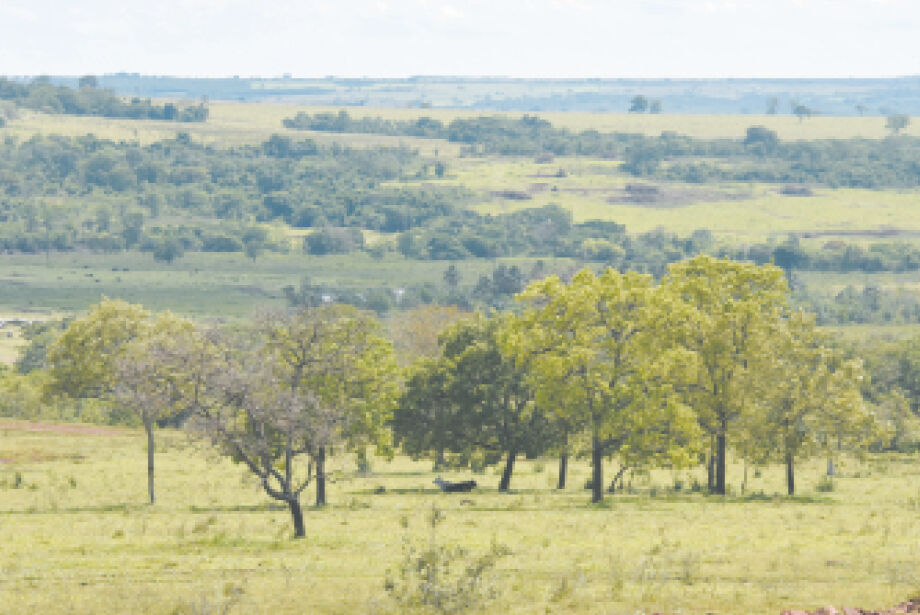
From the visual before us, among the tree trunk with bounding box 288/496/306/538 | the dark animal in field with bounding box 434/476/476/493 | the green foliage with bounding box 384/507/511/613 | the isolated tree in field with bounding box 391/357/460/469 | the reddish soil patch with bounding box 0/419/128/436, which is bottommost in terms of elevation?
the reddish soil patch with bounding box 0/419/128/436

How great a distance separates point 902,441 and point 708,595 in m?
61.4

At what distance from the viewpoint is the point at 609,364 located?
1921 inches

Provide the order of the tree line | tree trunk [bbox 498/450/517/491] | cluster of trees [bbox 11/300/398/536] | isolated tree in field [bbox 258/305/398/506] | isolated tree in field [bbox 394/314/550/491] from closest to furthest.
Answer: cluster of trees [bbox 11/300/398/536]
isolated tree in field [bbox 258/305/398/506]
the tree line
tree trunk [bbox 498/450/517/491]
isolated tree in field [bbox 394/314/550/491]

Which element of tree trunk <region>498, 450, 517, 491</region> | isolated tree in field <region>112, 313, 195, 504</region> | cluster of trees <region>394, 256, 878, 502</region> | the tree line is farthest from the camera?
tree trunk <region>498, 450, 517, 491</region>

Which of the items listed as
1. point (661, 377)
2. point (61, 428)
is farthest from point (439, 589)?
point (61, 428)

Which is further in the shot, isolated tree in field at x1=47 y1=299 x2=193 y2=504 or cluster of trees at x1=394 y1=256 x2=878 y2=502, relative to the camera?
isolated tree in field at x1=47 y1=299 x2=193 y2=504

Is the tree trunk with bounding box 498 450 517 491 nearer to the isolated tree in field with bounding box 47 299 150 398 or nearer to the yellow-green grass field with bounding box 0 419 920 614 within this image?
the yellow-green grass field with bounding box 0 419 920 614

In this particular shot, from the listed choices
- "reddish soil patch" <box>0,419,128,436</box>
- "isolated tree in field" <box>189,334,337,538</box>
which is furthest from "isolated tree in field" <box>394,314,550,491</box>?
"reddish soil patch" <box>0,419,128,436</box>

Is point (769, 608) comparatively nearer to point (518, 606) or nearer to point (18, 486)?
point (518, 606)

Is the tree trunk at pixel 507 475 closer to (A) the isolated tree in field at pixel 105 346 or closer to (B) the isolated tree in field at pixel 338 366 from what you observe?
(B) the isolated tree in field at pixel 338 366

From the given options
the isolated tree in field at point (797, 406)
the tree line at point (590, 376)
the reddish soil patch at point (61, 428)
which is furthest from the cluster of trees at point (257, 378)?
the reddish soil patch at point (61, 428)

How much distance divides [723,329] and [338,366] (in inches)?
668

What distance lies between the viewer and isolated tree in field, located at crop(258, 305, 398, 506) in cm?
3888

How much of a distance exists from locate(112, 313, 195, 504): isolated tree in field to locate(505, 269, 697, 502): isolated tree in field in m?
14.4
